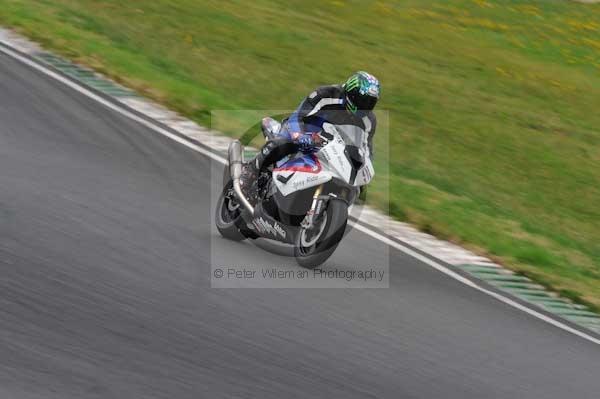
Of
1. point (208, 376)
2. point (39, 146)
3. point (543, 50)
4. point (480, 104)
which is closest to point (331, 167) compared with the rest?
point (208, 376)

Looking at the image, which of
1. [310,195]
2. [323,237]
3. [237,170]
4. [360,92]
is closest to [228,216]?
[237,170]

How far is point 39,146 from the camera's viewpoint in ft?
37.5

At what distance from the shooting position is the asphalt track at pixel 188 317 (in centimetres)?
669

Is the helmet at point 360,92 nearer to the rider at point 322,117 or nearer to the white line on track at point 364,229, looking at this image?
the rider at point 322,117

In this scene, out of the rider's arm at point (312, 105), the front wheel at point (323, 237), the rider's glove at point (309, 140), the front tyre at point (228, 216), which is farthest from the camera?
the front tyre at point (228, 216)

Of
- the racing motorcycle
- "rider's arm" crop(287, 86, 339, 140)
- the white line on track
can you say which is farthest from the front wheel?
the white line on track

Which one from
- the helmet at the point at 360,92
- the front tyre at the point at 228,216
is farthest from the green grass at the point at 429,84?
the helmet at the point at 360,92

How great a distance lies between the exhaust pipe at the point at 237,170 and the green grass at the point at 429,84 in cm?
270

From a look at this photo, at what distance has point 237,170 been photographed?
32.2ft

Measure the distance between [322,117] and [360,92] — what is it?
45 centimetres

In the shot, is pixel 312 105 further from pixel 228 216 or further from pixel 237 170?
pixel 228 216

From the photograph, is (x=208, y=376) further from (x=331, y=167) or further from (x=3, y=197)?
(x=3, y=197)

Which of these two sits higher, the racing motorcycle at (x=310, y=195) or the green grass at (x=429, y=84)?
the racing motorcycle at (x=310, y=195)

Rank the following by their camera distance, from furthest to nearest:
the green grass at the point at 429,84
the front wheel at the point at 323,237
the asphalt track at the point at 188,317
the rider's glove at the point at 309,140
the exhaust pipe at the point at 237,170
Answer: the green grass at the point at 429,84 → the exhaust pipe at the point at 237,170 → the rider's glove at the point at 309,140 → the front wheel at the point at 323,237 → the asphalt track at the point at 188,317
